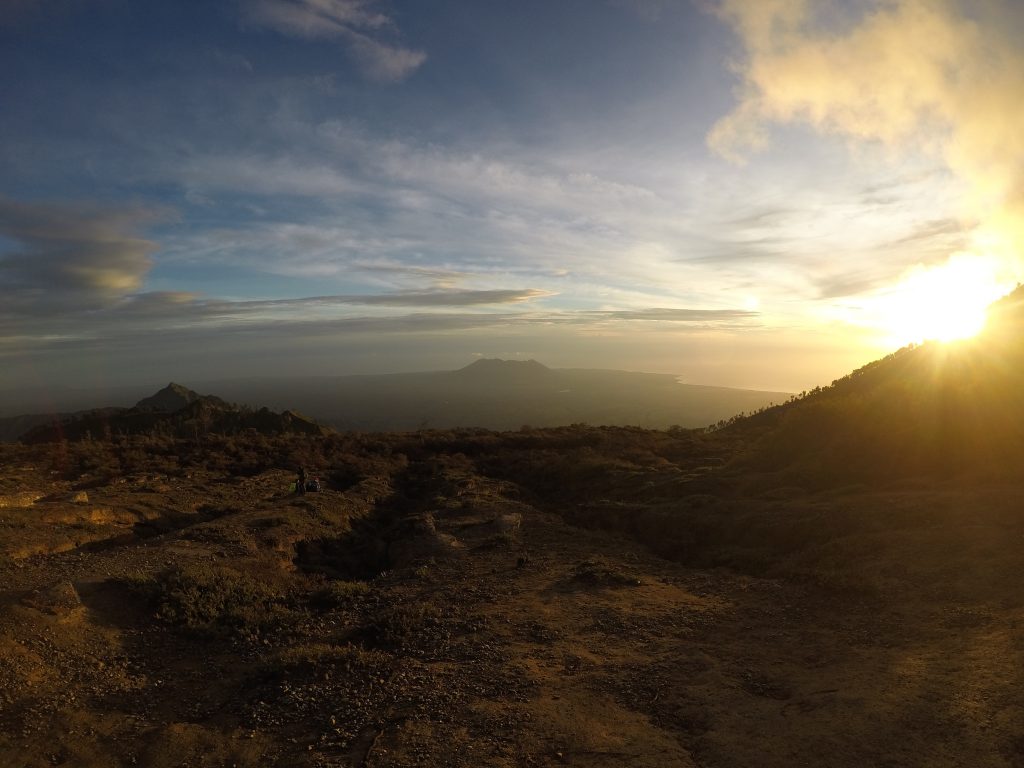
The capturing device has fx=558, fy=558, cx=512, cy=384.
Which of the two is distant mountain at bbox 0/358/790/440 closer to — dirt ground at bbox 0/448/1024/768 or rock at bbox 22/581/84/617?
dirt ground at bbox 0/448/1024/768

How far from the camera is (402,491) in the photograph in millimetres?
24453

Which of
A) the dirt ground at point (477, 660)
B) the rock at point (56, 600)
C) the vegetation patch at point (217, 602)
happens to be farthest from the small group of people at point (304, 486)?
the rock at point (56, 600)

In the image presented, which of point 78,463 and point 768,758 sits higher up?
point 78,463

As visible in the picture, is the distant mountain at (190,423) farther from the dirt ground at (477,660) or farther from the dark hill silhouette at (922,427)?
Result: the dark hill silhouette at (922,427)

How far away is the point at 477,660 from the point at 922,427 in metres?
15.4

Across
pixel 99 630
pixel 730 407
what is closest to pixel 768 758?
pixel 99 630

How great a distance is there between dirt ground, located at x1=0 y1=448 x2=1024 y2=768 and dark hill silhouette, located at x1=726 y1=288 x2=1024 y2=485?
3.25 m

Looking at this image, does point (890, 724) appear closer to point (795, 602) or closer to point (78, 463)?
point (795, 602)

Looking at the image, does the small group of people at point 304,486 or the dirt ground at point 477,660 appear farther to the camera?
the small group of people at point 304,486

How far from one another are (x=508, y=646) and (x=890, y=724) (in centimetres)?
506

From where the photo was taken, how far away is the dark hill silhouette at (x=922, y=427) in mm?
15289

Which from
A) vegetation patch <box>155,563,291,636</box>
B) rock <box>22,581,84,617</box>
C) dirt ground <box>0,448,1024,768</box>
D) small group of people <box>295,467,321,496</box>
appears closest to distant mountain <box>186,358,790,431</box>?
small group of people <box>295,467,321,496</box>

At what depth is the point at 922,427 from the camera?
16547 millimetres

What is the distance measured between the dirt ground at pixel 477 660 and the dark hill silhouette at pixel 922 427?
3252 mm
